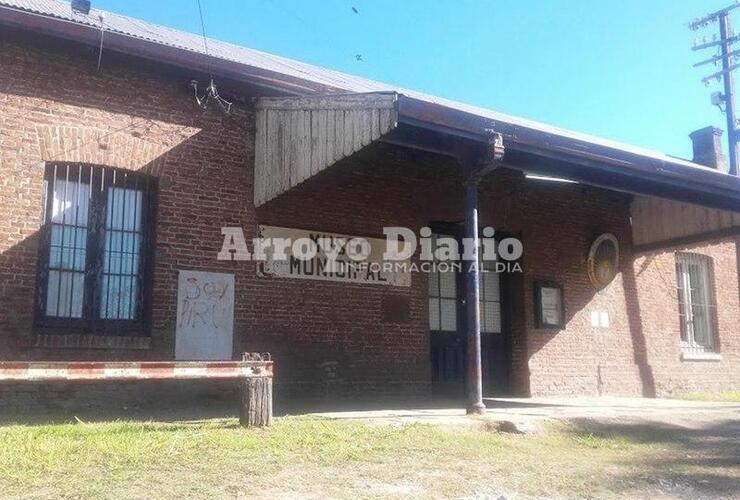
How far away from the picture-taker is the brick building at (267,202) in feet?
25.6

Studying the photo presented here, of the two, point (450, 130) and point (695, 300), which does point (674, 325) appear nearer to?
point (695, 300)

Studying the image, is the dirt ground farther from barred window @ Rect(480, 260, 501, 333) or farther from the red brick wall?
the red brick wall

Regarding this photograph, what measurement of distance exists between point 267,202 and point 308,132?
4.29ft

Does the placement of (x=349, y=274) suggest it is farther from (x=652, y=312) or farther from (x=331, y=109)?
(x=652, y=312)

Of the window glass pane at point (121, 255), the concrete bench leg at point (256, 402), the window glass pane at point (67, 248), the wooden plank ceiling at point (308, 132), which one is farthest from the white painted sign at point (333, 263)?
the concrete bench leg at point (256, 402)

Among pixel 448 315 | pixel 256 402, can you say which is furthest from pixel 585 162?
pixel 256 402

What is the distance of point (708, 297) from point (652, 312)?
7.92 feet

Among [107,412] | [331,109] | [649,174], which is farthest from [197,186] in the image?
[649,174]

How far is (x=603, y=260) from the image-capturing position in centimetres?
1283

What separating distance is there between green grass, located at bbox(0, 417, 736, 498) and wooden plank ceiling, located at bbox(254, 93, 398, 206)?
9.91 ft

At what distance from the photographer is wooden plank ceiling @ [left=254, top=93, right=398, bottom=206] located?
748cm

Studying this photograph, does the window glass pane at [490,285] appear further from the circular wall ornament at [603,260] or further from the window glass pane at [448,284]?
the circular wall ornament at [603,260]

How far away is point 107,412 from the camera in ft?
25.7

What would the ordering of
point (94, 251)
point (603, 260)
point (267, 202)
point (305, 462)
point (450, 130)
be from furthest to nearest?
1. point (603, 260)
2. point (267, 202)
3. point (94, 251)
4. point (450, 130)
5. point (305, 462)
